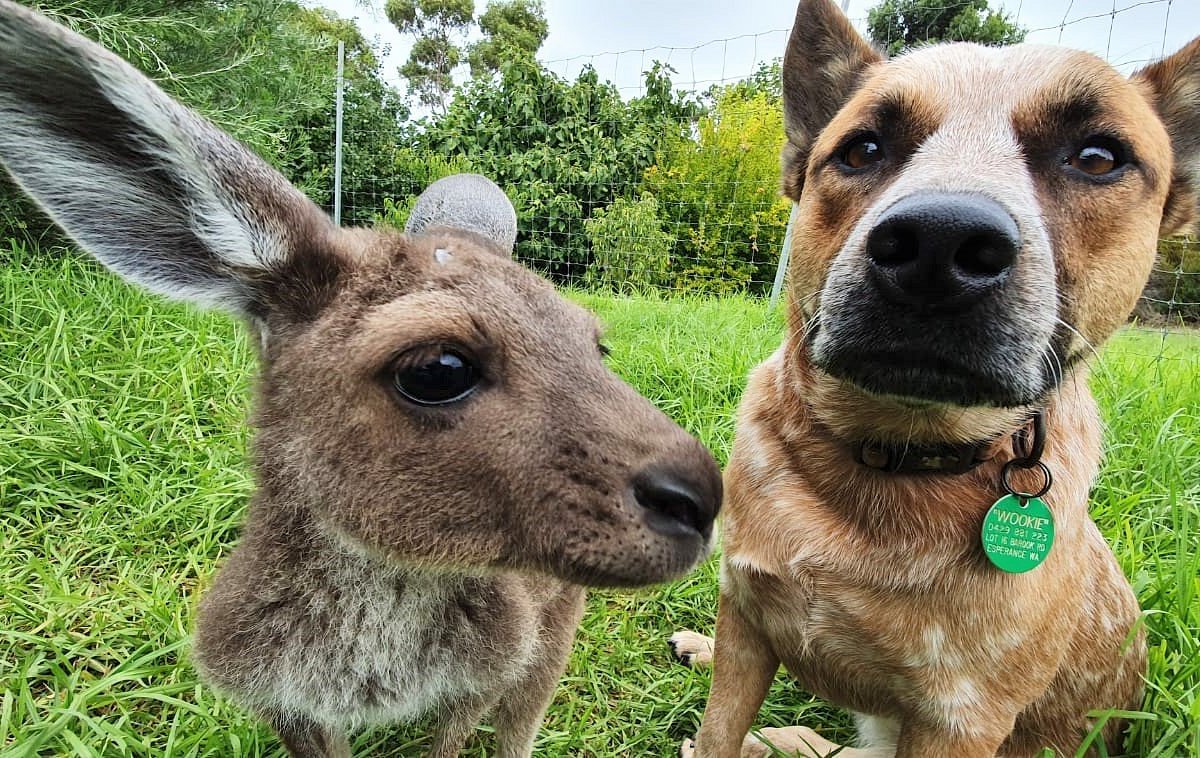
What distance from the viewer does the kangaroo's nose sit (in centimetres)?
142

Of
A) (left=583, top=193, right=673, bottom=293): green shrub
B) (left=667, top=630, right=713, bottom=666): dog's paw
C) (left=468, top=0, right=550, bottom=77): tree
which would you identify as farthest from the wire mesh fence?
(left=468, top=0, right=550, bottom=77): tree

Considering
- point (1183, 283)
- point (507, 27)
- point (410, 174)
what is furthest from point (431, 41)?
point (1183, 283)

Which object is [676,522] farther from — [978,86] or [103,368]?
[103,368]

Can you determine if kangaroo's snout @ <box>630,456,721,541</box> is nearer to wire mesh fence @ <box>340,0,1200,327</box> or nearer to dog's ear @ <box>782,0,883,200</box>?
dog's ear @ <box>782,0,883,200</box>

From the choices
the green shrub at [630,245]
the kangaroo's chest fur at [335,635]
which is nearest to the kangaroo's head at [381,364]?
the kangaroo's chest fur at [335,635]

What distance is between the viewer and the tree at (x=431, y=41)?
34750 mm

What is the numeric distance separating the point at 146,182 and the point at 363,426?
0.75m

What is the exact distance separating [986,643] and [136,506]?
10.7 feet

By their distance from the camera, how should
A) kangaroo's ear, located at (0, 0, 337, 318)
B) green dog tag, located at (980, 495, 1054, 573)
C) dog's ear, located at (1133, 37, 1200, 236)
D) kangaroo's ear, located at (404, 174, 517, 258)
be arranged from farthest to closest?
1. kangaroo's ear, located at (404, 174, 517, 258)
2. dog's ear, located at (1133, 37, 1200, 236)
3. green dog tag, located at (980, 495, 1054, 573)
4. kangaroo's ear, located at (0, 0, 337, 318)

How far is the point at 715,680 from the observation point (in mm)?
2094

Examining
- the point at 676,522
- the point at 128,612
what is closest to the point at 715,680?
the point at 676,522

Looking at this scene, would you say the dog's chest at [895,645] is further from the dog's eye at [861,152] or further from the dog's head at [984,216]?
the dog's eye at [861,152]

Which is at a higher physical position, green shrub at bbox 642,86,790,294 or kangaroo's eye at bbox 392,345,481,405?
kangaroo's eye at bbox 392,345,481,405

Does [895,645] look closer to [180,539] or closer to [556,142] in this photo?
[180,539]
